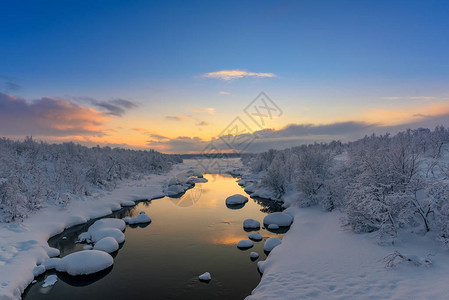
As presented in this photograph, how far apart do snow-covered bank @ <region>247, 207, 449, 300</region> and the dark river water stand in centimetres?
293

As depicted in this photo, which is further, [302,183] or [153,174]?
[153,174]

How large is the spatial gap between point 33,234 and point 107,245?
977cm

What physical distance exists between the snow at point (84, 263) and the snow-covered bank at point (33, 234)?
2.27 meters

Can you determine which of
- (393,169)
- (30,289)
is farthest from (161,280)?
(393,169)

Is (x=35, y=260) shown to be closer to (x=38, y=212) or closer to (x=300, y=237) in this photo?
(x=38, y=212)

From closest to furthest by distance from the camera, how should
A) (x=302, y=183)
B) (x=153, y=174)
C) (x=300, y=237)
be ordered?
1. (x=300, y=237)
2. (x=302, y=183)
3. (x=153, y=174)

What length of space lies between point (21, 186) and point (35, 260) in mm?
18763

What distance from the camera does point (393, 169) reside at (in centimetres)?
2020

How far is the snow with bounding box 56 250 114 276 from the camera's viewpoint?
1969 centimetres

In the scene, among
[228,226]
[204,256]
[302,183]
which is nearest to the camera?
[204,256]

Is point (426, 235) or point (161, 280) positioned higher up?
point (426, 235)

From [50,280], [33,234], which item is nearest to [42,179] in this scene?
[33,234]

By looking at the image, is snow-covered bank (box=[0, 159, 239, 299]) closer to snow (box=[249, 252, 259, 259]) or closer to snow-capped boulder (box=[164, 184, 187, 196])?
snow-capped boulder (box=[164, 184, 187, 196])

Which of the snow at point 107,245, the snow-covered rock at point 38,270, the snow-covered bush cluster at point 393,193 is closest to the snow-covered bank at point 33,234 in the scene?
the snow-covered rock at point 38,270
